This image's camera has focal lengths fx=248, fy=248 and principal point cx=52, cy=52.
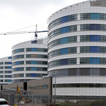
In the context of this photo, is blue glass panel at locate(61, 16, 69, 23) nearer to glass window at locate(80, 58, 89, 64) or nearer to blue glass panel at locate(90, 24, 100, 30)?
blue glass panel at locate(90, 24, 100, 30)

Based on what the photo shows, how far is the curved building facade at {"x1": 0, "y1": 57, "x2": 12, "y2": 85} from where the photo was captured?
5989 inches

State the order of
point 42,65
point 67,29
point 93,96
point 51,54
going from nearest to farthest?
1. point 93,96
2. point 67,29
3. point 51,54
4. point 42,65

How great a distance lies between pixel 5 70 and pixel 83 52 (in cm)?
9738

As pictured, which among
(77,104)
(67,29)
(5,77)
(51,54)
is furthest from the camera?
(5,77)

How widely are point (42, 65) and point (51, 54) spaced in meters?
32.0

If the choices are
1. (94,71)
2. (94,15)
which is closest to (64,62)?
(94,71)

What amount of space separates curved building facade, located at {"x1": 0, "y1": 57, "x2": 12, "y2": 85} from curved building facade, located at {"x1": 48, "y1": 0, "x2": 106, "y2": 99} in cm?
8996

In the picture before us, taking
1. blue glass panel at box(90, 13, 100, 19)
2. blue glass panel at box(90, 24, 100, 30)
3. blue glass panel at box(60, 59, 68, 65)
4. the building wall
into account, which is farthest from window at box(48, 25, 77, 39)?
the building wall

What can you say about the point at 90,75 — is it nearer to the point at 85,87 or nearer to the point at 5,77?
the point at 85,87

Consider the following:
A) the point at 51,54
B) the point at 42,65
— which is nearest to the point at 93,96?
the point at 51,54

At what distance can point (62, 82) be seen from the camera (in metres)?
65.9

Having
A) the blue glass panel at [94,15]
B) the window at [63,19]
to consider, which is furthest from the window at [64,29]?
the blue glass panel at [94,15]

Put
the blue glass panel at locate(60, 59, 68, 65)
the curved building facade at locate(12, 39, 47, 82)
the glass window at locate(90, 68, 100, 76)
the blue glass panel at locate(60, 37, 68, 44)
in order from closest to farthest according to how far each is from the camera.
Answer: the glass window at locate(90, 68, 100, 76)
the blue glass panel at locate(60, 59, 68, 65)
the blue glass panel at locate(60, 37, 68, 44)
the curved building facade at locate(12, 39, 47, 82)

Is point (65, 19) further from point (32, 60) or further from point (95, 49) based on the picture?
point (32, 60)
